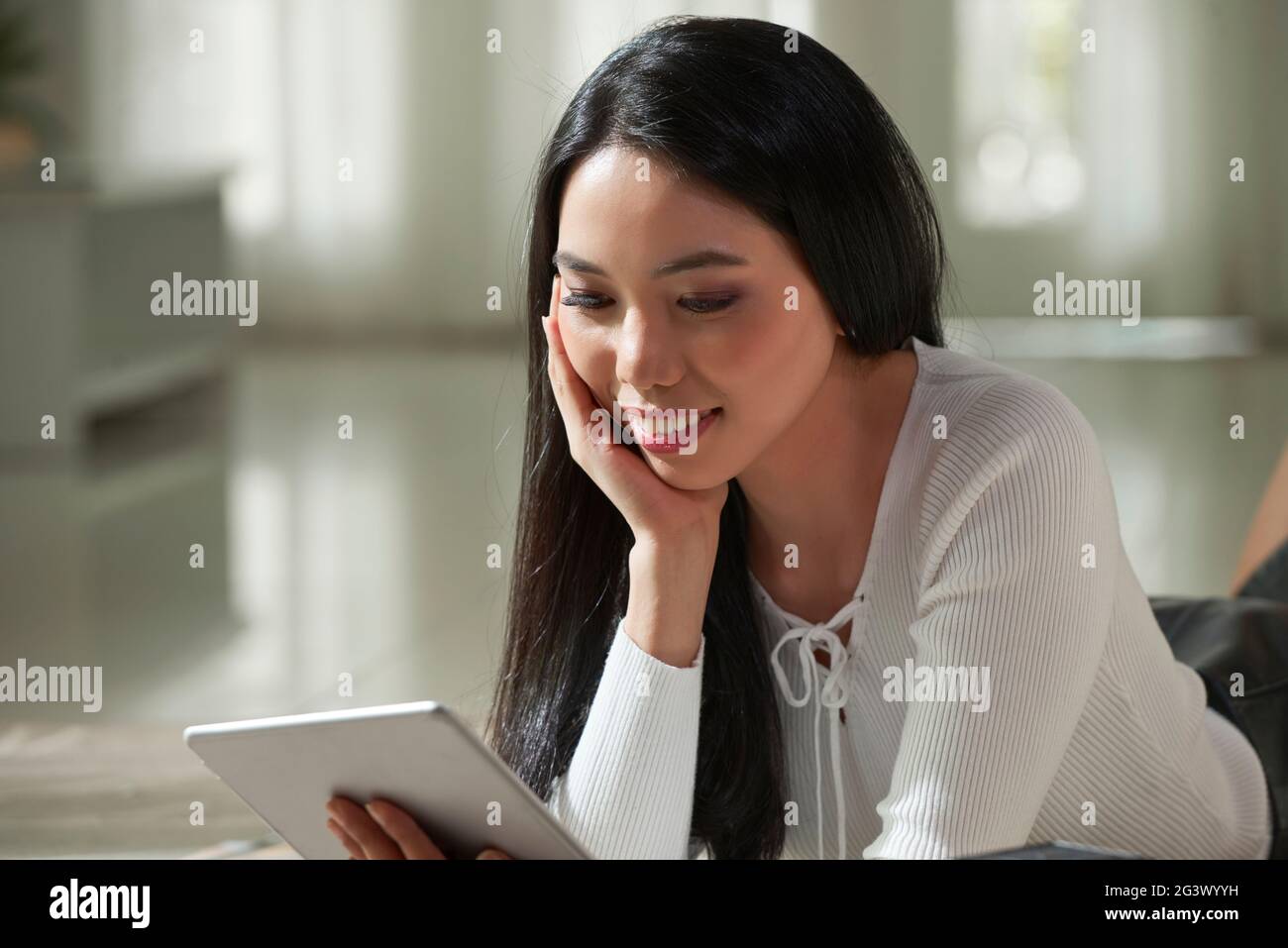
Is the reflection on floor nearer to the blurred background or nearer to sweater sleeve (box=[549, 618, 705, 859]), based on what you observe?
the blurred background

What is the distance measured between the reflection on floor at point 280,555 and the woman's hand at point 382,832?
44.1 inches

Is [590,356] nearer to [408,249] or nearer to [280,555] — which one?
[280,555]

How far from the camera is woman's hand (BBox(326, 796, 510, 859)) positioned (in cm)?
89

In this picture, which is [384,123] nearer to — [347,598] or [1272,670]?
[347,598]

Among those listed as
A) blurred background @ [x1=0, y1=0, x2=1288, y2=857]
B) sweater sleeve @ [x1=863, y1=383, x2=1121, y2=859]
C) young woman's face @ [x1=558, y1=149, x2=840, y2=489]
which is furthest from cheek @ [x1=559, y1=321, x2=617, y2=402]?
blurred background @ [x1=0, y1=0, x2=1288, y2=857]

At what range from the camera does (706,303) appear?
3.35 ft

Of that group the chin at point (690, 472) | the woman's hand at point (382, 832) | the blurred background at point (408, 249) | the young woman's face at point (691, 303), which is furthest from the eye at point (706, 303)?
the blurred background at point (408, 249)

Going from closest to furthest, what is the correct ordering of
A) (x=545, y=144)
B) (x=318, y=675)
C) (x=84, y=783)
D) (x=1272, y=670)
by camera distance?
(x=545, y=144) → (x=1272, y=670) → (x=84, y=783) → (x=318, y=675)

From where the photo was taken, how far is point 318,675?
108 inches

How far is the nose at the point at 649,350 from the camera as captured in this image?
3.36ft

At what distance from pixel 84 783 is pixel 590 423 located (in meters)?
1.36

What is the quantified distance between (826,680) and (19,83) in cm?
722

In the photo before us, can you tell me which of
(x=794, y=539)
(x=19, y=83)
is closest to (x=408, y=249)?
(x=19, y=83)

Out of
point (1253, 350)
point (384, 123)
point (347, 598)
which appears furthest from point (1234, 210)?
point (347, 598)
